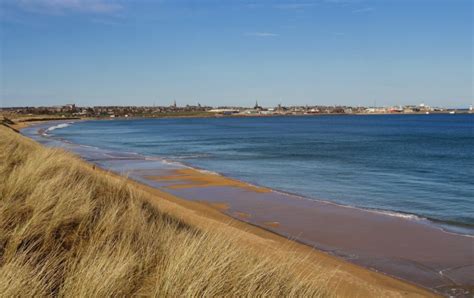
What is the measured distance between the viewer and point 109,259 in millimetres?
4477

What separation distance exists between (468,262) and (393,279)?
8.27ft

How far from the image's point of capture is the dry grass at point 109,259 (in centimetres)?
410

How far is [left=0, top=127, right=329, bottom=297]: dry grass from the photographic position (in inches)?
161

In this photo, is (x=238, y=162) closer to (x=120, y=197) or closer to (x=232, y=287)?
(x=120, y=197)

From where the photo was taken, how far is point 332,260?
1054cm

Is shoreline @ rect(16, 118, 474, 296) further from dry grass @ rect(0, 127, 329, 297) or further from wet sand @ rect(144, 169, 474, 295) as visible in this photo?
dry grass @ rect(0, 127, 329, 297)

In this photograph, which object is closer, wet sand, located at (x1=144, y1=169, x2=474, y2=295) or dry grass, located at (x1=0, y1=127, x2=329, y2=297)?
dry grass, located at (x1=0, y1=127, x2=329, y2=297)

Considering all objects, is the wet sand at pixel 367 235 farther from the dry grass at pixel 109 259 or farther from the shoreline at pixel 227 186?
the dry grass at pixel 109 259

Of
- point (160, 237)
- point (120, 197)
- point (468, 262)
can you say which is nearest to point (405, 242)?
point (468, 262)

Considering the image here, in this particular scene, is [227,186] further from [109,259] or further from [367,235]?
[109,259]

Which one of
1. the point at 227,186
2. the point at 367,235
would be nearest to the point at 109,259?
the point at 367,235

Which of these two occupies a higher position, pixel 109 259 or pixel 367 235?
pixel 109 259

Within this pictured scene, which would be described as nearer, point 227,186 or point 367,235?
point 367,235

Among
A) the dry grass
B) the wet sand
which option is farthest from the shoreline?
the dry grass
